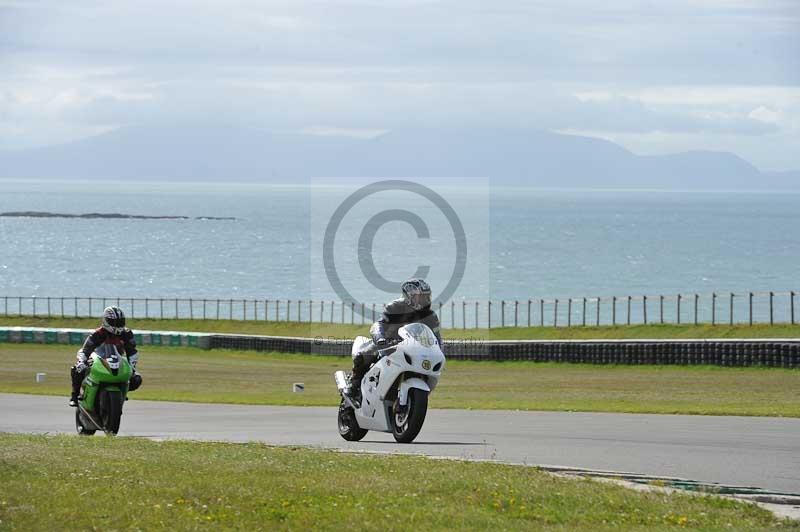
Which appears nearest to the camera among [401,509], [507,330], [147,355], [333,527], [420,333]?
[333,527]

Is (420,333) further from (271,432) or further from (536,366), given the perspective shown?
(536,366)

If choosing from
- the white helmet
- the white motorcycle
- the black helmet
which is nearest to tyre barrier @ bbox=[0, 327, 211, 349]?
the white helmet

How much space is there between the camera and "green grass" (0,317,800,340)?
53594 mm

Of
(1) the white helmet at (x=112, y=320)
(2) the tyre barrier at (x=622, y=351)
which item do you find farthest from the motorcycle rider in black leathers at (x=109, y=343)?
(2) the tyre barrier at (x=622, y=351)

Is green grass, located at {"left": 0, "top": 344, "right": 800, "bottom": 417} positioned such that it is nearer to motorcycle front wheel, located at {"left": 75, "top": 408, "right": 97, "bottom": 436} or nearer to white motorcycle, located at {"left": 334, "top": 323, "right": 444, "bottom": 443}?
white motorcycle, located at {"left": 334, "top": 323, "right": 444, "bottom": 443}

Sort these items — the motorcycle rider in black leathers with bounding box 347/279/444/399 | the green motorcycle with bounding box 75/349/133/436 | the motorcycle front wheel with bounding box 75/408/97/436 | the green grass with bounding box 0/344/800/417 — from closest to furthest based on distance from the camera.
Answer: the motorcycle rider in black leathers with bounding box 347/279/444/399 → the green motorcycle with bounding box 75/349/133/436 → the motorcycle front wheel with bounding box 75/408/97/436 → the green grass with bounding box 0/344/800/417

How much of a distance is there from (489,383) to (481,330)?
29257mm

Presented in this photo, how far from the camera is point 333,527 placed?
34.4ft

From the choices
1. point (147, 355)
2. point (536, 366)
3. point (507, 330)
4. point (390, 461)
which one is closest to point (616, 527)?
point (390, 461)

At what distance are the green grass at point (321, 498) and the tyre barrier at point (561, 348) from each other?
29.0 m

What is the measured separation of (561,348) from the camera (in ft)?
161

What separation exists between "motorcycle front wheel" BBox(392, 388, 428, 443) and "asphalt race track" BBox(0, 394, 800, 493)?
20 centimetres

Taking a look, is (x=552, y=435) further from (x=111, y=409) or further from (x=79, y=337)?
(x=79, y=337)

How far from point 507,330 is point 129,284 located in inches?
4420
